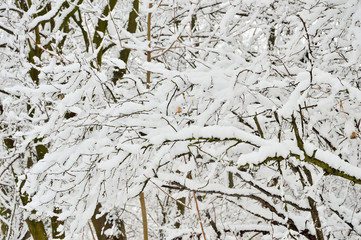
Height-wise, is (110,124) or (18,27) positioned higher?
(18,27)

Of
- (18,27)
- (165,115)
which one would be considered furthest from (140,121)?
(18,27)

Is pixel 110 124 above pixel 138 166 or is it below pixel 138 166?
above

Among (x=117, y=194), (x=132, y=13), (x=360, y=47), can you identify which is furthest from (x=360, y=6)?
(x=132, y=13)

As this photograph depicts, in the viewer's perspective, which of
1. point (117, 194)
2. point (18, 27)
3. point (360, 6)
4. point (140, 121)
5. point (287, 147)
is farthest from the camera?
point (18, 27)

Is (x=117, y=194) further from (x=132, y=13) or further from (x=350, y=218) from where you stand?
(x=132, y=13)

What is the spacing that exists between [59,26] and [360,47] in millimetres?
3854

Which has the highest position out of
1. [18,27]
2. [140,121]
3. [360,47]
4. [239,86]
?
[18,27]

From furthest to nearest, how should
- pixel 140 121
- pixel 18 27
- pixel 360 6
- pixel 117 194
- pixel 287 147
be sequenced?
pixel 18 27
pixel 360 6
pixel 117 194
pixel 140 121
pixel 287 147

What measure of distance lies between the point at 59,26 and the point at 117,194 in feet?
10.4

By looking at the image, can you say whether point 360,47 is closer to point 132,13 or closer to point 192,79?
point 192,79

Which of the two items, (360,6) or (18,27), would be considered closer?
(360,6)

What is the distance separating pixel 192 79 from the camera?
2367 mm

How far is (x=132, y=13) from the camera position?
488 cm

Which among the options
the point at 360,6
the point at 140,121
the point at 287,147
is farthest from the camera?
the point at 360,6
